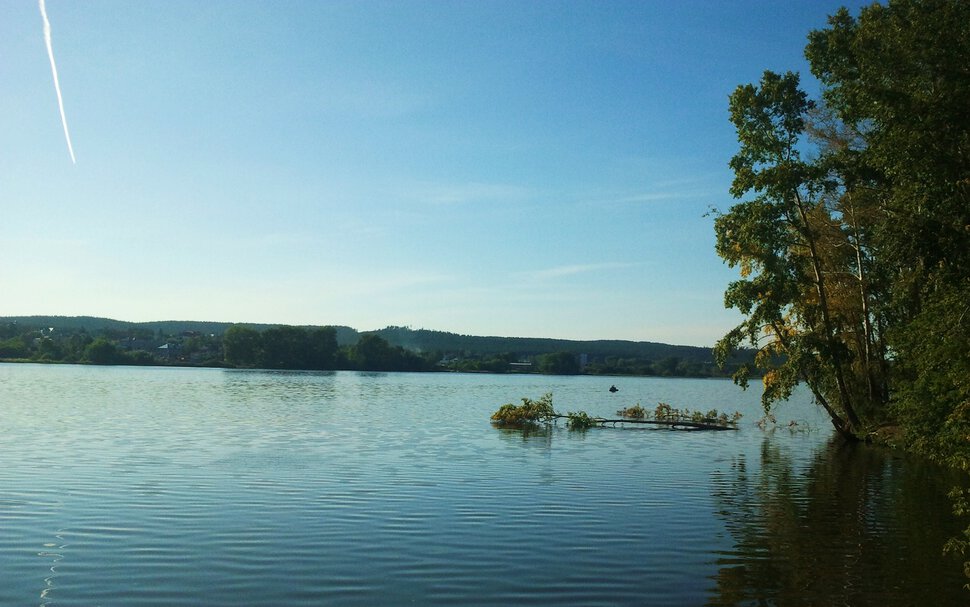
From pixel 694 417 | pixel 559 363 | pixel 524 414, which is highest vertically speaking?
pixel 559 363

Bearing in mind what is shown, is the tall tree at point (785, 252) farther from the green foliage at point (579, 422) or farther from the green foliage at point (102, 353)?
the green foliage at point (102, 353)

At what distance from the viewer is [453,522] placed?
18.0 metres

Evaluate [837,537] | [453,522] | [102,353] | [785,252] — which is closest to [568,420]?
[785,252]

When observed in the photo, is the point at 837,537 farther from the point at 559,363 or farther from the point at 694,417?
the point at 559,363

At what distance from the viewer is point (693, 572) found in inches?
558

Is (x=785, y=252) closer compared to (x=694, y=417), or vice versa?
(x=785, y=252)

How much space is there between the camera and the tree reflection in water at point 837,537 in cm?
1306

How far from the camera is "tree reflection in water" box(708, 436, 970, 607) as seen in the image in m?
13.1

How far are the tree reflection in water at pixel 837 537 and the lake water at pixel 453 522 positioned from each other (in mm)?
71

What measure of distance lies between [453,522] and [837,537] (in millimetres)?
8034

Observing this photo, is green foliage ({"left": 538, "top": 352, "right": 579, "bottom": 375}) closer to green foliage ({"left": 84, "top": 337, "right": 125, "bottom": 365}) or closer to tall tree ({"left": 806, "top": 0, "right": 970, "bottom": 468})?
green foliage ({"left": 84, "top": 337, "right": 125, "bottom": 365})

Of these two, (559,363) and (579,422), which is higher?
(559,363)

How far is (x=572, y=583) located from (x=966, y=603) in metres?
5.83

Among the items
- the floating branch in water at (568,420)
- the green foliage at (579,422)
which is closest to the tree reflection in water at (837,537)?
the green foliage at (579,422)
